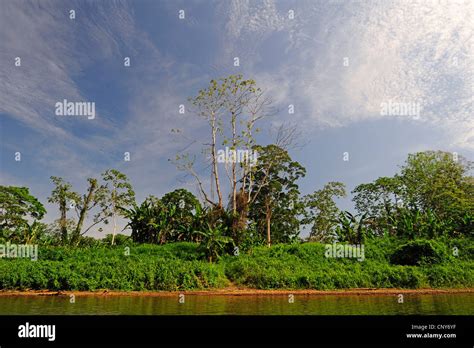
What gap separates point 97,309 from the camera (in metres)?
11.2

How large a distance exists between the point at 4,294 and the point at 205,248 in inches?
385

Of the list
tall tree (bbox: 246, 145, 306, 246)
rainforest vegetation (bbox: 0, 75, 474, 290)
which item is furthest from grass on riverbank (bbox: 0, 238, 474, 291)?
tall tree (bbox: 246, 145, 306, 246)

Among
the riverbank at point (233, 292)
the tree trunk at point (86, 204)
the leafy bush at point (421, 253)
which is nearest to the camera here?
the riverbank at point (233, 292)

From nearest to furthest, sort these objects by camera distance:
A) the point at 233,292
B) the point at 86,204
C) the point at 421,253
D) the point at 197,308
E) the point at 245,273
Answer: the point at 197,308
the point at 233,292
the point at 245,273
the point at 421,253
the point at 86,204

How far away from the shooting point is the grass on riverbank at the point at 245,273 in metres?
16.3

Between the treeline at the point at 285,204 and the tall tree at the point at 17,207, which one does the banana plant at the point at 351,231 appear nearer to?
the treeline at the point at 285,204

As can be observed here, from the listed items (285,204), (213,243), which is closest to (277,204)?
(285,204)

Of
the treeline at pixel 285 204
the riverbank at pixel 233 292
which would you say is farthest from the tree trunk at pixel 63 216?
the riverbank at pixel 233 292

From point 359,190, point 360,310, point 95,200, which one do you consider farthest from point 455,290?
point 95,200

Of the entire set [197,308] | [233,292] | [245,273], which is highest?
[245,273]

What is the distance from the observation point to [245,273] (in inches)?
709

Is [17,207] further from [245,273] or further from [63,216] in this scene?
[245,273]

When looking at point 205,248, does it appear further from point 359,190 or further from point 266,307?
point 359,190
